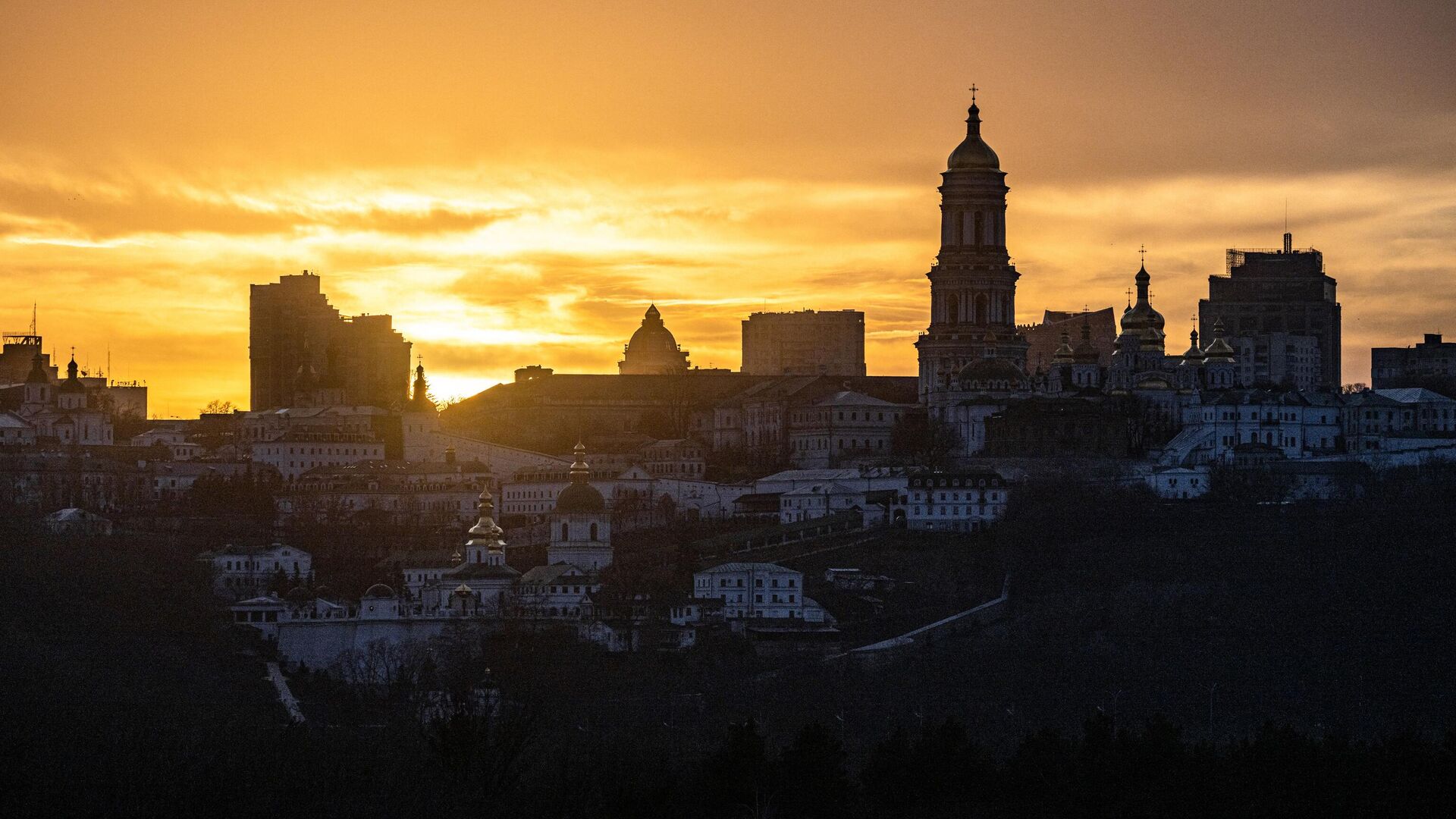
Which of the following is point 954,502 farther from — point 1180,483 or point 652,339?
point 652,339

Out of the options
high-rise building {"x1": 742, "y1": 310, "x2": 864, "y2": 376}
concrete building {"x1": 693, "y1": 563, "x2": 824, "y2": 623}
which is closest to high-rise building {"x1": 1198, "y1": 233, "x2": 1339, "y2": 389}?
high-rise building {"x1": 742, "y1": 310, "x2": 864, "y2": 376}

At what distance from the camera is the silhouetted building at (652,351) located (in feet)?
543

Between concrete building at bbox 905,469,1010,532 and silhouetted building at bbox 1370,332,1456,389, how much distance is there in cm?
3423

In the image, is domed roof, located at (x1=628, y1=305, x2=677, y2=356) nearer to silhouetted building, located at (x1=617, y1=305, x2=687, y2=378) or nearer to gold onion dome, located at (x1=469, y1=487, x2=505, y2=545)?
silhouetted building, located at (x1=617, y1=305, x2=687, y2=378)

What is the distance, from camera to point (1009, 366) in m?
126

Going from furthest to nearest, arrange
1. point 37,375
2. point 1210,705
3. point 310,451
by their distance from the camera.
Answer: point 37,375
point 310,451
point 1210,705

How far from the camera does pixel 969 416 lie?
124 metres

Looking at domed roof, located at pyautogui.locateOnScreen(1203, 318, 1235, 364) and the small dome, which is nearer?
the small dome

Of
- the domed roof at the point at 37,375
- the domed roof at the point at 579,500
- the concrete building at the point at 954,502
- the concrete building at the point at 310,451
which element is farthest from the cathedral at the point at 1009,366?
the domed roof at the point at 37,375

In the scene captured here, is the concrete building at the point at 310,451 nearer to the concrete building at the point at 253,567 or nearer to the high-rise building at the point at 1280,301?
the concrete building at the point at 253,567

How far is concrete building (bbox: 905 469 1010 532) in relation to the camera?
11181cm

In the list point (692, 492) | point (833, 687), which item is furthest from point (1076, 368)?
point (833, 687)

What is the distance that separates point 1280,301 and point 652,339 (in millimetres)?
28916

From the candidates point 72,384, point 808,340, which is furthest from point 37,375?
point 808,340
